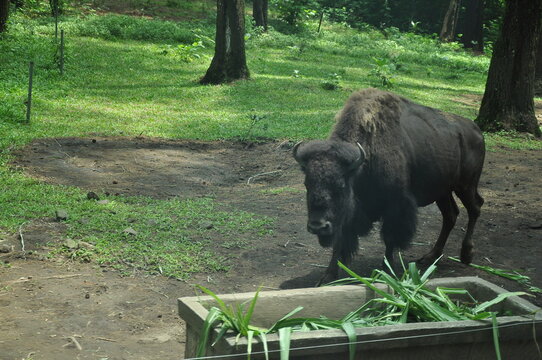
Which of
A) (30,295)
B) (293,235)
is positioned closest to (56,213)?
(30,295)

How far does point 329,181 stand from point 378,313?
1.60 metres

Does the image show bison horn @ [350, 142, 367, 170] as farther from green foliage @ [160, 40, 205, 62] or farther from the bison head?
green foliage @ [160, 40, 205, 62]

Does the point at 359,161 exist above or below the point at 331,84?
above

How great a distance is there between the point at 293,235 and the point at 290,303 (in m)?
3.59

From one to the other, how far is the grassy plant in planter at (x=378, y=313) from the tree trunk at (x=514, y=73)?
392 inches

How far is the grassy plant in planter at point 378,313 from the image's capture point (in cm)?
371

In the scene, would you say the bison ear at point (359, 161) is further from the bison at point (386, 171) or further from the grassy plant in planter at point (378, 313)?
the grassy plant in planter at point (378, 313)

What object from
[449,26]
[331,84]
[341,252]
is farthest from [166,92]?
[449,26]

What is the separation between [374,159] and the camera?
6.57 meters

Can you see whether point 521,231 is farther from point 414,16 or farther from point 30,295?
point 414,16

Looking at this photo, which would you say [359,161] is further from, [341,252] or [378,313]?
[378,313]

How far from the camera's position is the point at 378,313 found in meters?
4.49

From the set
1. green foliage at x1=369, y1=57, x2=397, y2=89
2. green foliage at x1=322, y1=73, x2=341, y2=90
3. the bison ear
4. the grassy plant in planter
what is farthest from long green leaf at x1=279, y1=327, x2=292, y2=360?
green foliage at x1=369, y1=57, x2=397, y2=89

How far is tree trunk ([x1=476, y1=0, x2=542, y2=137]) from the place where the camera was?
13.5 metres
